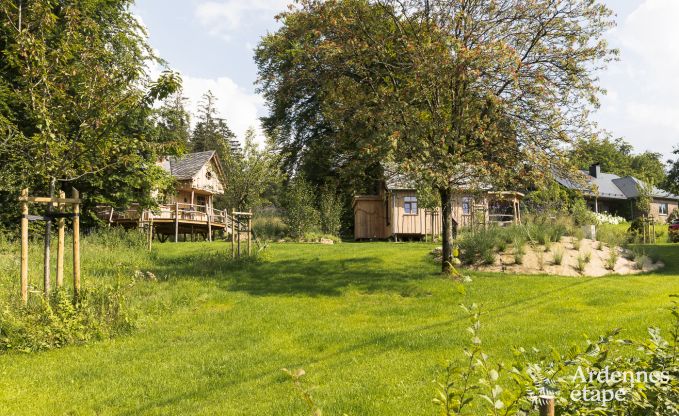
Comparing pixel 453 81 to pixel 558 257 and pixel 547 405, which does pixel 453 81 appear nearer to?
pixel 558 257

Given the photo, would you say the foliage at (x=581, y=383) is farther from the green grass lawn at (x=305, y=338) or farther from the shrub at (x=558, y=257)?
the shrub at (x=558, y=257)

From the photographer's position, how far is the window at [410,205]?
2842 centimetres

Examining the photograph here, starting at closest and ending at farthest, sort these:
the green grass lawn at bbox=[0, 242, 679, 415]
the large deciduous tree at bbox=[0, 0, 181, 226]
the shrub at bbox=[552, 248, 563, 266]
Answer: the green grass lawn at bbox=[0, 242, 679, 415] < the large deciduous tree at bbox=[0, 0, 181, 226] < the shrub at bbox=[552, 248, 563, 266]

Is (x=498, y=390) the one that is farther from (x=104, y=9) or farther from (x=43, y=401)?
(x=104, y=9)

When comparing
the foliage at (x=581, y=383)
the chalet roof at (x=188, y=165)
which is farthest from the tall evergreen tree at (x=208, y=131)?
the foliage at (x=581, y=383)

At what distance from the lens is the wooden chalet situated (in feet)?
93.9

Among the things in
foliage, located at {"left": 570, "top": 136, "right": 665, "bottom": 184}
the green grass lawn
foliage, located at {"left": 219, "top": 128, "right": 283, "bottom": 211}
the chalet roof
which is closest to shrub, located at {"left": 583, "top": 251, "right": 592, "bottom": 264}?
the green grass lawn

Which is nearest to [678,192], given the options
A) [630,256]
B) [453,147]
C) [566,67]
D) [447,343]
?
[630,256]

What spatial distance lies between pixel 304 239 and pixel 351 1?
49.6 feet

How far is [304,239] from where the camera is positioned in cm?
2689

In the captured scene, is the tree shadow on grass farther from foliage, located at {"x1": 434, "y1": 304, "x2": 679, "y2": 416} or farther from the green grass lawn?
foliage, located at {"x1": 434, "y1": 304, "x2": 679, "y2": 416}

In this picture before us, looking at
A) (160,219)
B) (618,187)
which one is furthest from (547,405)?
(618,187)

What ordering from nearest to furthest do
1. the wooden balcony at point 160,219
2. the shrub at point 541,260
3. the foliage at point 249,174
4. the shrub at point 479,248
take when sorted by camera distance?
the shrub at point 541,260 → the shrub at point 479,248 → the wooden balcony at point 160,219 → the foliage at point 249,174

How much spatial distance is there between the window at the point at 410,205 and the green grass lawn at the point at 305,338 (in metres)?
14.5
